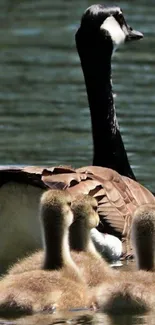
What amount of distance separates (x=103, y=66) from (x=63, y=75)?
4845mm

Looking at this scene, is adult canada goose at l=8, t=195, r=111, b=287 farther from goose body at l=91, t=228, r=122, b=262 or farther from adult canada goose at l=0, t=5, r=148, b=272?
goose body at l=91, t=228, r=122, b=262

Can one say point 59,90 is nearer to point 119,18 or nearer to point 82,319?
point 119,18

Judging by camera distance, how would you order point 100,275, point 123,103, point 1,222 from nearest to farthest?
point 100,275, point 1,222, point 123,103

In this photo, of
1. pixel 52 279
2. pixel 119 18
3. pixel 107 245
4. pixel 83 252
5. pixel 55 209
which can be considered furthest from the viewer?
pixel 119 18

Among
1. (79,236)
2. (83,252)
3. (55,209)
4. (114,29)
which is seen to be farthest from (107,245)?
(114,29)

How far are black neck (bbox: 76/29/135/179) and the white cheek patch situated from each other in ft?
0.37

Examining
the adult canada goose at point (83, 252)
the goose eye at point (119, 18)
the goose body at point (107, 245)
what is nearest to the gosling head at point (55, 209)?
the adult canada goose at point (83, 252)

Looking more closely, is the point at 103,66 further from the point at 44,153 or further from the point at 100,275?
the point at 100,275

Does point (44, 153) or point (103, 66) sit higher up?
point (103, 66)

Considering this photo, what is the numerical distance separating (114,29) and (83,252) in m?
3.84

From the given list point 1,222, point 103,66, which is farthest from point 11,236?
point 103,66

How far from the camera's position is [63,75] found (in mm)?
17922

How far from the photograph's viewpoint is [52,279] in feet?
29.0

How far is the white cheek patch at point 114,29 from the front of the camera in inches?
510
